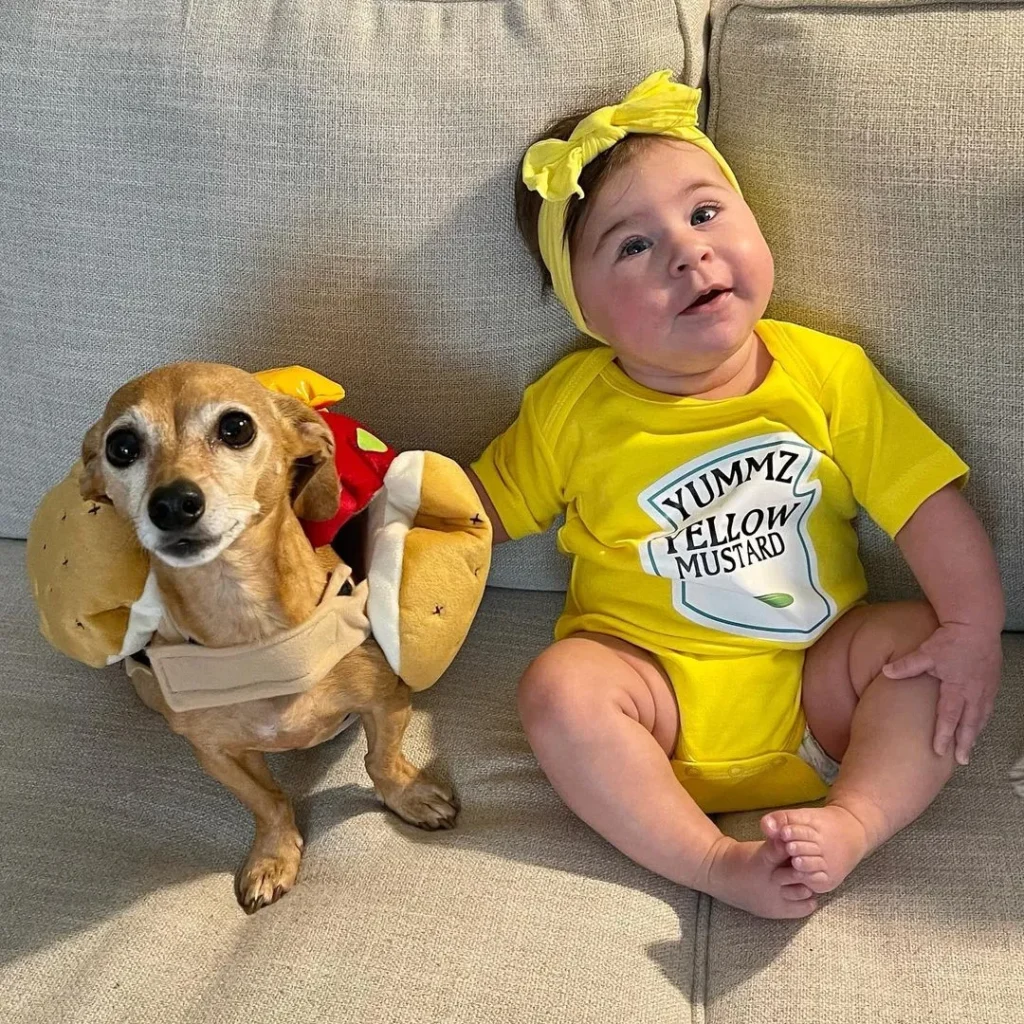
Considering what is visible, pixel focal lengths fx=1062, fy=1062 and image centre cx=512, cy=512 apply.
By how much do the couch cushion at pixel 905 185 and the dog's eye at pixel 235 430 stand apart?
0.61 metres

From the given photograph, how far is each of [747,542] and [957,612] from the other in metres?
0.22

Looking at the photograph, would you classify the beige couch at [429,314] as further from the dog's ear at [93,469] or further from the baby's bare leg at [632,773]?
the dog's ear at [93,469]

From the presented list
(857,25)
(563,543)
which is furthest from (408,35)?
(563,543)

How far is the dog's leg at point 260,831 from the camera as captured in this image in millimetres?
1026

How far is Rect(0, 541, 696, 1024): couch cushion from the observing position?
890mm

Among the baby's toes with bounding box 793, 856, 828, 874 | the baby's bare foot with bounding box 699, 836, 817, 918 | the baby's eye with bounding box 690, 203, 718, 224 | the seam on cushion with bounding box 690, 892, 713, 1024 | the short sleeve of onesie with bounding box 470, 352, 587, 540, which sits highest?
the baby's eye with bounding box 690, 203, 718, 224

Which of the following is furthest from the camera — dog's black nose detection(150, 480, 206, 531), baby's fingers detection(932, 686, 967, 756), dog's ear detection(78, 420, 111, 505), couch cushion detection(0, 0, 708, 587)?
couch cushion detection(0, 0, 708, 587)

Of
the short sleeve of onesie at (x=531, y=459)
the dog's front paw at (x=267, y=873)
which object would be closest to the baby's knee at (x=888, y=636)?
the short sleeve of onesie at (x=531, y=459)

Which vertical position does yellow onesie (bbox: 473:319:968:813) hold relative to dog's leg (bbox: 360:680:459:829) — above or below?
above

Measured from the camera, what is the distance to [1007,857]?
3.21 ft

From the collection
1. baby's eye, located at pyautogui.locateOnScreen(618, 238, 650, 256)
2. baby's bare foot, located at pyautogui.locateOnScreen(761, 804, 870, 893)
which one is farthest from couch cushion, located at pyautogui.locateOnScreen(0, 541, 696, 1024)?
baby's eye, located at pyautogui.locateOnScreen(618, 238, 650, 256)

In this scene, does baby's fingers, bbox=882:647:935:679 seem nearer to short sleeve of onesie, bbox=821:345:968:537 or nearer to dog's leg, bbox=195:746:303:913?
short sleeve of onesie, bbox=821:345:968:537

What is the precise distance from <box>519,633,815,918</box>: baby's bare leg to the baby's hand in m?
0.23

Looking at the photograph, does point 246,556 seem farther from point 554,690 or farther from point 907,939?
point 907,939
